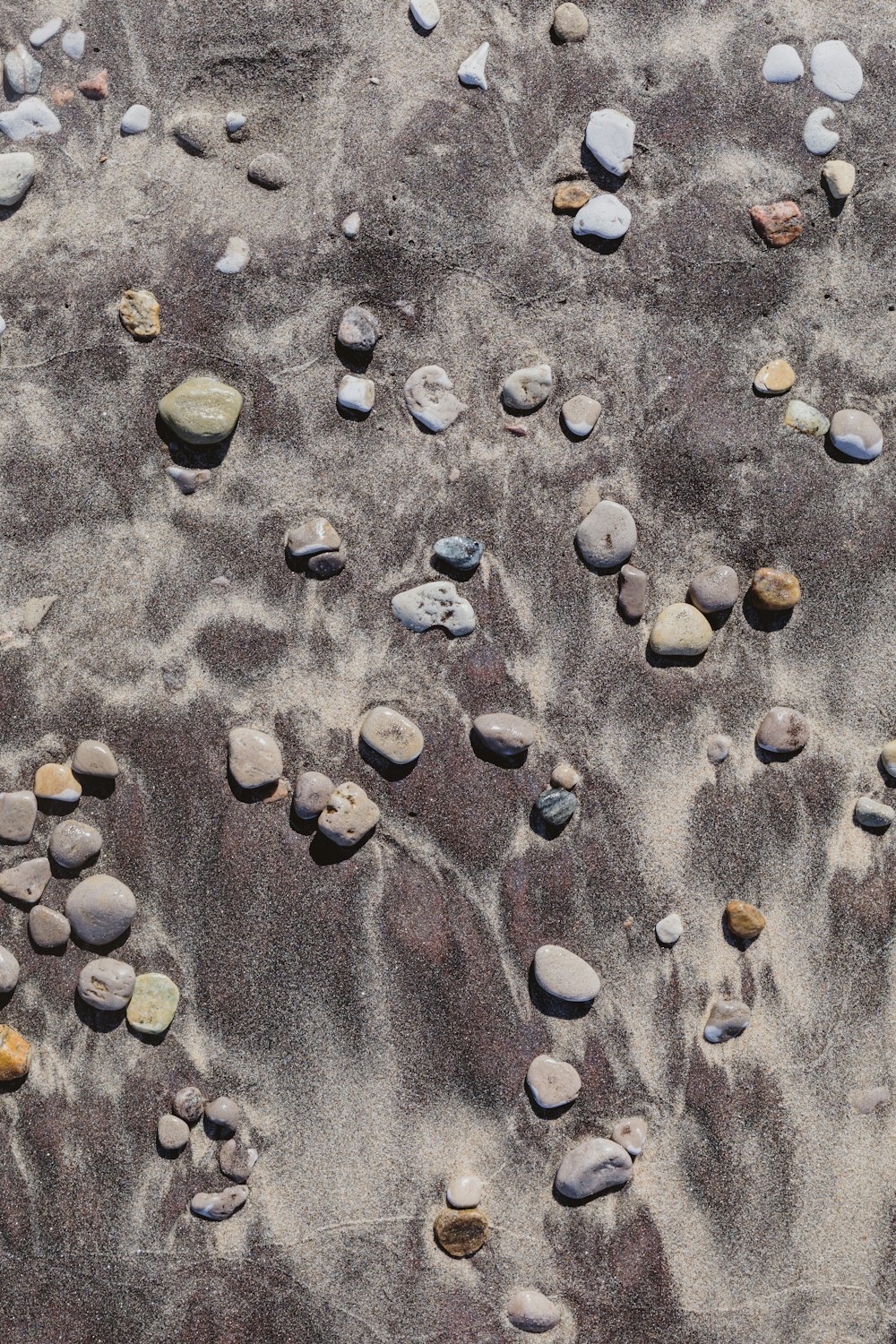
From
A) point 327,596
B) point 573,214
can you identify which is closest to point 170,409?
point 327,596

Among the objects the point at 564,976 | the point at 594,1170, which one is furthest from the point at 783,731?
the point at 594,1170

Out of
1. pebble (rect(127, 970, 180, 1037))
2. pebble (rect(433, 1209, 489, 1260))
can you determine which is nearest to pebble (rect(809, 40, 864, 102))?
pebble (rect(127, 970, 180, 1037))

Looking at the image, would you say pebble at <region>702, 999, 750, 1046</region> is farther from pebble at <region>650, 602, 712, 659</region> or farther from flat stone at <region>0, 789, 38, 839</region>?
flat stone at <region>0, 789, 38, 839</region>

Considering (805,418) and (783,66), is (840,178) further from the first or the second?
(805,418)

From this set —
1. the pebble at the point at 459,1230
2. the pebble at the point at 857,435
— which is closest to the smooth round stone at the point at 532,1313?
the pebble at the point at 459,1230

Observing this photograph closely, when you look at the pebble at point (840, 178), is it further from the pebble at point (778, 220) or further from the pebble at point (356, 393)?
the pebble at point (356, 393)
